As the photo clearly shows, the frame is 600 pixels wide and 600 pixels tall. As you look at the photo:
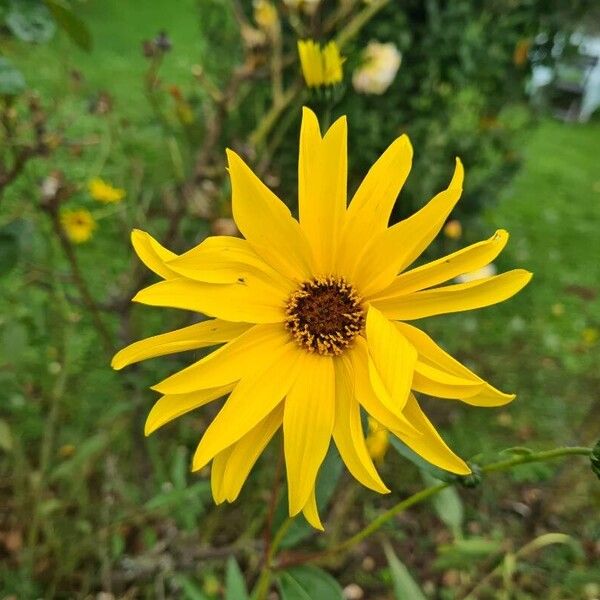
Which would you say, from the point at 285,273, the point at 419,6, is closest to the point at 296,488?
the point at 285,273

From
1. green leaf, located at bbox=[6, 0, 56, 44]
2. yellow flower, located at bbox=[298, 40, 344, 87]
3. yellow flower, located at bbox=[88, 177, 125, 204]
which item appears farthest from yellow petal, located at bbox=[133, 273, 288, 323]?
yellow flower, located at bbox=[88, 177, 125, 204]

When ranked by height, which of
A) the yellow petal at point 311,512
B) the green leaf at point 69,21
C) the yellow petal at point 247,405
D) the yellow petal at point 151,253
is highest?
the green leaf at point 69,21

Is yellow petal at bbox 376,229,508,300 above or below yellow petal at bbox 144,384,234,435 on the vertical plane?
above

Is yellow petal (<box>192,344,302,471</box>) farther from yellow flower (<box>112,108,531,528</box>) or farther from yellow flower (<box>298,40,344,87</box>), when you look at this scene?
yellow flower (<box>298,40,344,87</box>)

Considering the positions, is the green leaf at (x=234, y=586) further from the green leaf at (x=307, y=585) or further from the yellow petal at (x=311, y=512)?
the yellow petal at (x=311, y=512)

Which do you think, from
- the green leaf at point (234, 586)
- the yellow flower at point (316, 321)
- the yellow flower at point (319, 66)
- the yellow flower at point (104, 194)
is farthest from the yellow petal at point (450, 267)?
the yellow flower at point (104, 194)

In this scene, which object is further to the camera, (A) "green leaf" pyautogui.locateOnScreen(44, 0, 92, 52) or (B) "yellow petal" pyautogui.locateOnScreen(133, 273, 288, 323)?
(A) "green leaf" pyautogui.locateOnScreen(44, 0, 92, 52)
